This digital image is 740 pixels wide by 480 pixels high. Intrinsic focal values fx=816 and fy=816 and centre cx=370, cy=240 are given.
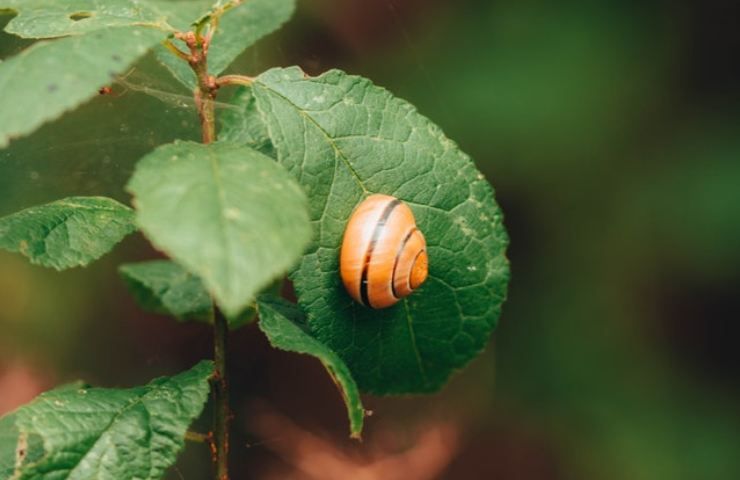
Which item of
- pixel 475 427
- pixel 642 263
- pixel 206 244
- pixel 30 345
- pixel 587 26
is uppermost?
pixel 206 244

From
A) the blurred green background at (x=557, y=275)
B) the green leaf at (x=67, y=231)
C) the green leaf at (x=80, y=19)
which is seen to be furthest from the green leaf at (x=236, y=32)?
the blurred green background at (x=557, y=275)

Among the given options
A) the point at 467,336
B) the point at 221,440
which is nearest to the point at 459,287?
the point at 467,336

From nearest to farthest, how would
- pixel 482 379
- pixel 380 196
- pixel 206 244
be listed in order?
pixel 206 244 → pixel 380 196 → pixel 482 379

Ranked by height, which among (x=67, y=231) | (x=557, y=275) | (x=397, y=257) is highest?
(x=67, y=231)

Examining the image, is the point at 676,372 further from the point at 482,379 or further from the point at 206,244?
the point at 206,244

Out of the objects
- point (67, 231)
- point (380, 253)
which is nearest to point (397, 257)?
point (380, 253)

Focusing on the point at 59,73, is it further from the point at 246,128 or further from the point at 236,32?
the point at 236,32

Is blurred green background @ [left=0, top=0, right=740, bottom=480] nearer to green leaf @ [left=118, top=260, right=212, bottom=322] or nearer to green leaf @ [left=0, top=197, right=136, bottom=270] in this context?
green leaf @ [left=118, top=260, right=212, bottom=322]
